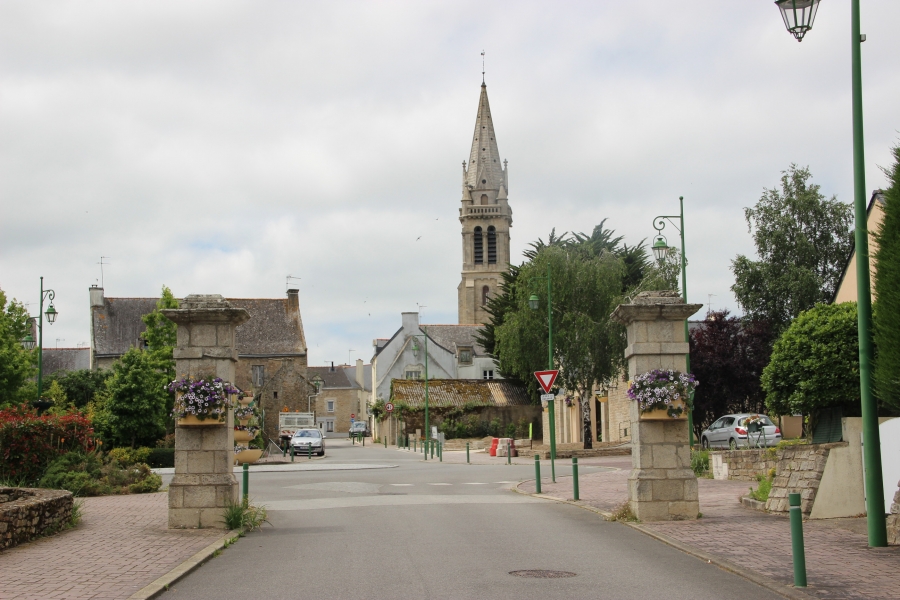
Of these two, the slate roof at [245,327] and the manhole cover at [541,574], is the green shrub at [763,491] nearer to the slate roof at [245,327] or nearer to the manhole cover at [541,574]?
the manhole cover at [541,574]

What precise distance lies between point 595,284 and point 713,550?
30.8 meters

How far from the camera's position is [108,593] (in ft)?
26.9

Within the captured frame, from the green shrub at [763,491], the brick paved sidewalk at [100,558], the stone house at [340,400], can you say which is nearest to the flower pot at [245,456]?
the brick paved sidewalk at [100,558]

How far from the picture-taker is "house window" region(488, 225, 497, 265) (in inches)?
4252

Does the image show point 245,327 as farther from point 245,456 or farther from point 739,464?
point 739,464

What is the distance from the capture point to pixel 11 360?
39.3 m

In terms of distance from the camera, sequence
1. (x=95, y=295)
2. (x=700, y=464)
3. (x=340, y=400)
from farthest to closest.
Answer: (x=340, y=400) → (x=95, y=295) → (x=700, y=464)

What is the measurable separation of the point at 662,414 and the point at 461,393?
47.3 m

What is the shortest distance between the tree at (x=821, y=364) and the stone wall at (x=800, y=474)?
Answer: 73cm

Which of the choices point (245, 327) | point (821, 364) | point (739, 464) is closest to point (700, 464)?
point (739, 464)

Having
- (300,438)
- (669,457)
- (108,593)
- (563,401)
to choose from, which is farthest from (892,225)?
(563,401)

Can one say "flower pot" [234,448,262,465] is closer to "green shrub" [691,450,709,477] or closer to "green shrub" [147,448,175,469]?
"green shrub" [147,448,175,469]

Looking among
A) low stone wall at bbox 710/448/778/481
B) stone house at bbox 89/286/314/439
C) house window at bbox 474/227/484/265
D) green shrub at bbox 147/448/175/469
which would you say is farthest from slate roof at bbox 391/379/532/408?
house window at bbox 474/227/484/265

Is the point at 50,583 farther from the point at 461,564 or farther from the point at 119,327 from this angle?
the point at 119,327
